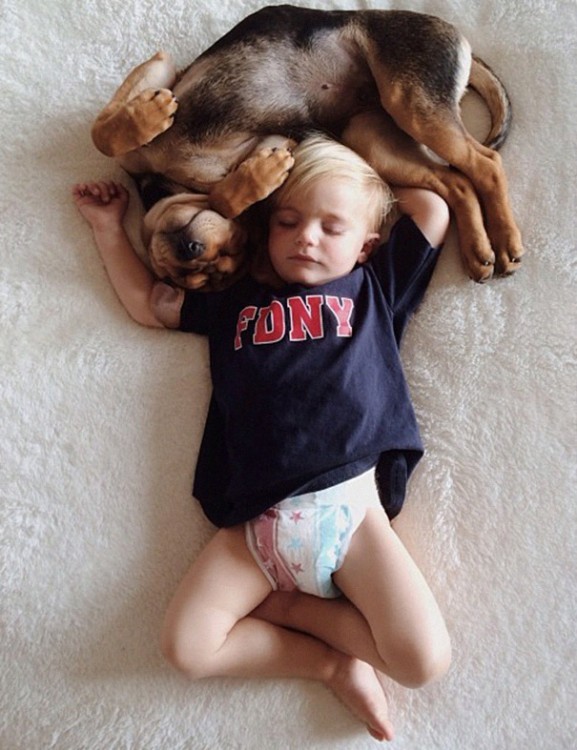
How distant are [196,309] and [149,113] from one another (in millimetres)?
385

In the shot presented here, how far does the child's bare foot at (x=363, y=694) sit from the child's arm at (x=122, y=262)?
0.71 meters

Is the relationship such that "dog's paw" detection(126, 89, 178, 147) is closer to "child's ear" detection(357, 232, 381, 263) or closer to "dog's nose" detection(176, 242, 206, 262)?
"dog's nose" detection(176, 242, 206, 262)

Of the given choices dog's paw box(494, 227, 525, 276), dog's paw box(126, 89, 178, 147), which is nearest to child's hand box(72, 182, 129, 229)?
dog's paw box(126, 89, 178, 147)

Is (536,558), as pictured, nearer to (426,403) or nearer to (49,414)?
(426,403)

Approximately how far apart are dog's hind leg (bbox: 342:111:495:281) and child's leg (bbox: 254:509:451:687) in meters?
0.53

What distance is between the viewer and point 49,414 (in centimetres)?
150

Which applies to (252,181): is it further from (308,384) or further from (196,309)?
(308,384)

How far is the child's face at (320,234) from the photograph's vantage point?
57.7 inches

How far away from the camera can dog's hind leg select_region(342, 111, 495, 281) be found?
152cm

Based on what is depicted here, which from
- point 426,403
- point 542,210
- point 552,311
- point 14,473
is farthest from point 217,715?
point 542,210

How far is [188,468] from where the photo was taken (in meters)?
1.48

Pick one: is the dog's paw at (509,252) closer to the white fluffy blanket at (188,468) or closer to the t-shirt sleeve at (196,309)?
the white fluffy blanket at (188,468)

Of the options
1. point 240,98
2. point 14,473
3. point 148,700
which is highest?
point 240,98

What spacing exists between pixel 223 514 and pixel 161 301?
43 centimetres
